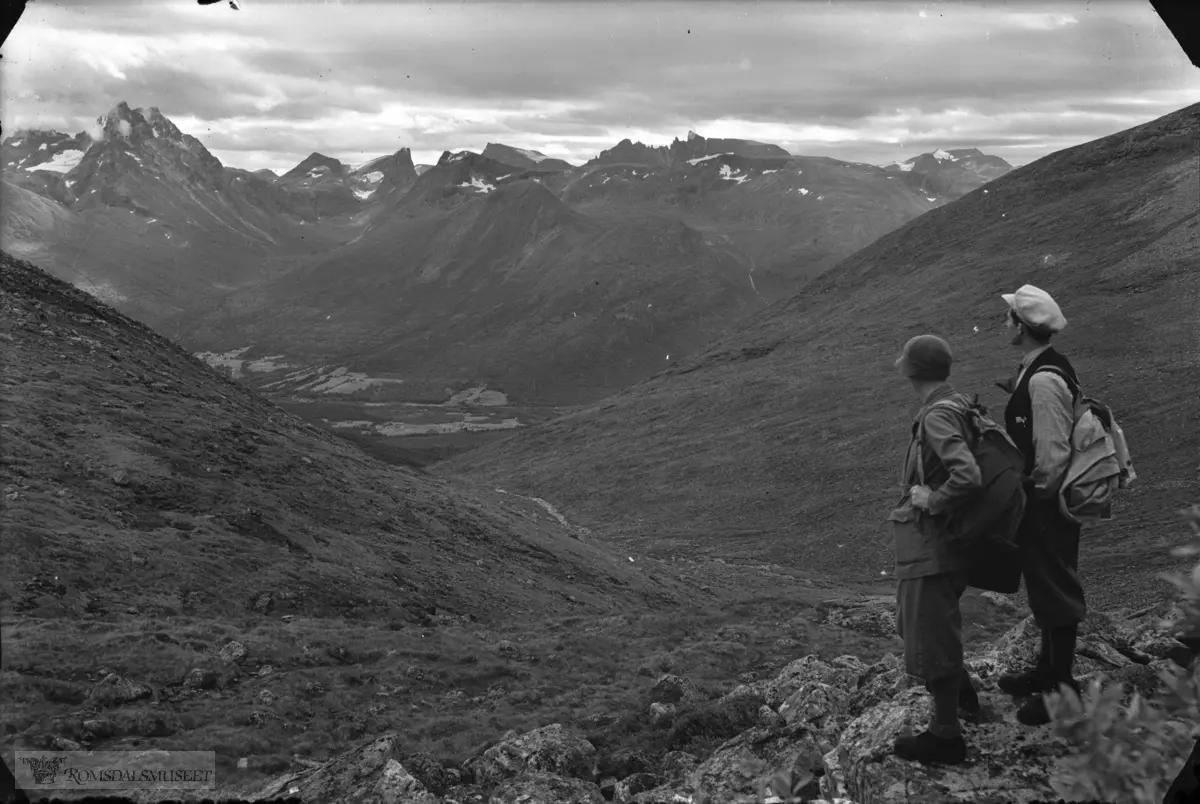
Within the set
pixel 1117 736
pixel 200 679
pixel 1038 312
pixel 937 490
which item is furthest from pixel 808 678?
pixel 200 679

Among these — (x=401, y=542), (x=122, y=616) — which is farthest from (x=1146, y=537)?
(x=122, y=616)

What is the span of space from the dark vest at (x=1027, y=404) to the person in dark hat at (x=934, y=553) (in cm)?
69

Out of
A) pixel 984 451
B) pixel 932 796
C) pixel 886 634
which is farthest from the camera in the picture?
pixel 886 634

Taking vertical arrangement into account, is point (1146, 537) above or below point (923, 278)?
below

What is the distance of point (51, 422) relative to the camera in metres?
25.1

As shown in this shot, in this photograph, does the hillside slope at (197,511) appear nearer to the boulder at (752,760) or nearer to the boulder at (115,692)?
the boulder at (115,692)

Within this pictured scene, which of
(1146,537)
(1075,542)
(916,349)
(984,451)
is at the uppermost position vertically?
(916,349)

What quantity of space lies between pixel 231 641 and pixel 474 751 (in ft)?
21.5

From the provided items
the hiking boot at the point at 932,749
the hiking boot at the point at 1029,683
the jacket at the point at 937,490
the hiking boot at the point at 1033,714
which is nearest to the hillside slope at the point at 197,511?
the hiking boot at the point at 932,749

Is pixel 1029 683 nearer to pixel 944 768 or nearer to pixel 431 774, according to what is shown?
pixel 944 768

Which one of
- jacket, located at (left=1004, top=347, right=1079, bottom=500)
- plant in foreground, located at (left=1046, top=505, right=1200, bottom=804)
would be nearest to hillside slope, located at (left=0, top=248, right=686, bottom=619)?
jacket, located at (left=1004, top=347, right=1079, bottom=500)

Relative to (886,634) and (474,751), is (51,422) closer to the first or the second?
(474,751)

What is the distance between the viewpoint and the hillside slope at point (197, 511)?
20.1 meters

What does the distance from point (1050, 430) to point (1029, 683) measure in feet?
9.08
